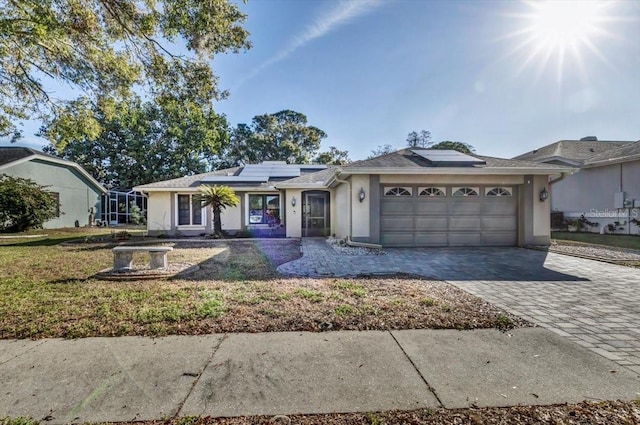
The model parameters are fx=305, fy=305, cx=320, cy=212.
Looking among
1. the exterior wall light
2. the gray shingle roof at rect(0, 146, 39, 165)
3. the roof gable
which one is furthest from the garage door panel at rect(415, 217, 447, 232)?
the gray shingle roof at rect(0, 146, 39, 165)

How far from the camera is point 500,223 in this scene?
10.8m

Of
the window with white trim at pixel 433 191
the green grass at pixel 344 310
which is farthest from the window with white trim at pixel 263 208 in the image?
the green grass at pixel 344 310

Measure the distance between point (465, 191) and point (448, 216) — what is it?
3.52ft

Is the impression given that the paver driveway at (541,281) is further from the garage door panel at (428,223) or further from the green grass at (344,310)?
the green grass at (344,310)

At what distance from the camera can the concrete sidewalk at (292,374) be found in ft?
7.39

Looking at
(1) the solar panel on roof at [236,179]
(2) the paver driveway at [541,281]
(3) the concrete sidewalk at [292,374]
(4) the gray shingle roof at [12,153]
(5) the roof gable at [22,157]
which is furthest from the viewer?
(4) the gray shingle roof at [12,153]

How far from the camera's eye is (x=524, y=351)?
3.07 m

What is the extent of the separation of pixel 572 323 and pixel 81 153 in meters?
38.2

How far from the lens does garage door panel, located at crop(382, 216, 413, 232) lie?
10.6 metres

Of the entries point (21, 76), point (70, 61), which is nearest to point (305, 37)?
point (70, 61)

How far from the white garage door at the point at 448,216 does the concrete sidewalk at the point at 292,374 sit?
7192mm

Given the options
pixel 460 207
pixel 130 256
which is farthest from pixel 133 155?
pixel 460 207

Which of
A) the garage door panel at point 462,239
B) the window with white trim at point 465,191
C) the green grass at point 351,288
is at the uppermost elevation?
the window with white trim at point 465,191

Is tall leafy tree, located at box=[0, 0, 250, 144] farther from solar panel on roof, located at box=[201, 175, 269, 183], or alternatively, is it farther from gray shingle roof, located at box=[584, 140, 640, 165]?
gray shingle roof, located at box=[584, 140, 640, 165]
